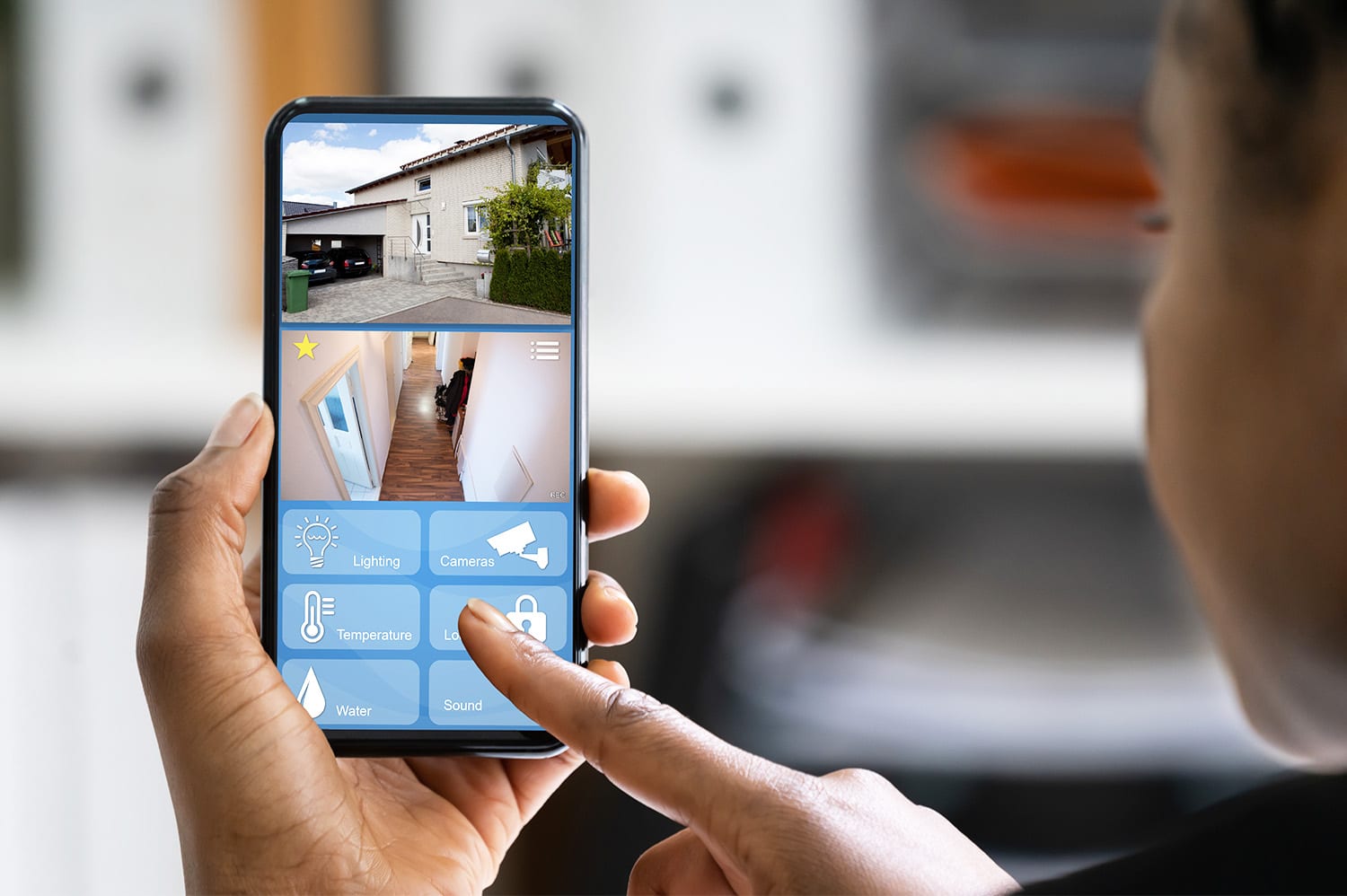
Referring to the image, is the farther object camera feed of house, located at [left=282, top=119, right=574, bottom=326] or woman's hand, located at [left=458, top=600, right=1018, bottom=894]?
camera feed of house, located at [left=282, top=119, right=574, bottom=326]

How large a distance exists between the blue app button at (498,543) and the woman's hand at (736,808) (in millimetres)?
92

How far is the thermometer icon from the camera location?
2.17 feet

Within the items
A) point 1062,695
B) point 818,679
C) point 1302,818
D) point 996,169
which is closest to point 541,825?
point 818,679

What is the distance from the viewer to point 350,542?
0.67 metres

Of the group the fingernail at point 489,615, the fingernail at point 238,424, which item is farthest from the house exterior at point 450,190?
the fingernail at point 489,615

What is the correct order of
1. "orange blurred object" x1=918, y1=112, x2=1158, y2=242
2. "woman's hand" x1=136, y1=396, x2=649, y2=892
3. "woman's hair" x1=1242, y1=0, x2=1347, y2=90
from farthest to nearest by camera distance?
"orange blurred object" x1=918, y1=112, x2=1158, y2=242, "woman's hand" x1=136, y1=396, x2=649, y2=892, "woman's hair" x1=1242, y1=0, x2=1347, y2=90

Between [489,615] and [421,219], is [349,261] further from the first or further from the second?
[489,615]

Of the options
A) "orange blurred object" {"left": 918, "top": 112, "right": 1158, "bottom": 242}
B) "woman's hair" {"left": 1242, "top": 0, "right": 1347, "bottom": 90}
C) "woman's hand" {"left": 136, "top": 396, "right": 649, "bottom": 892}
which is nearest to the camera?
"woman's hair" {"left": 1242, "top": 0, "right": 1347, "bottom": 90}

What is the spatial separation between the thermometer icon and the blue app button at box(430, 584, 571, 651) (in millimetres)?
71

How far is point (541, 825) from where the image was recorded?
1.16m

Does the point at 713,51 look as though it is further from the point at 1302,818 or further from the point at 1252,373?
the point at 1302,818

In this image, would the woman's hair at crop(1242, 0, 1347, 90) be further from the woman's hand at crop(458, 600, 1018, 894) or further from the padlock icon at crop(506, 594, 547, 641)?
the padlock icon at crop(506, 594, 547, 641)

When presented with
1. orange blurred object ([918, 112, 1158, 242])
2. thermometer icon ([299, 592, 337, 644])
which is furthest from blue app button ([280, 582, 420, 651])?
orange blurred object ([918, 112, 1158, 242])

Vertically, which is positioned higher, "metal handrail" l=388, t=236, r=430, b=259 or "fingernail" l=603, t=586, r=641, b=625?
"metal handrail" l=388, t=236, r=430, b=259
